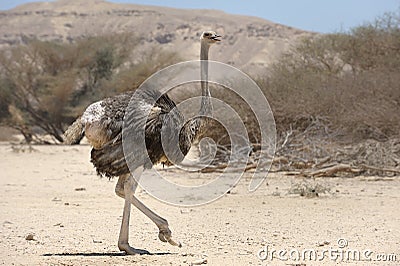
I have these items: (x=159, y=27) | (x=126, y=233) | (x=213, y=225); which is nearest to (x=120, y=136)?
(x=126, y=233)

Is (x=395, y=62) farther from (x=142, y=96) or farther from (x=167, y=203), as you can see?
(x=142, y=96)

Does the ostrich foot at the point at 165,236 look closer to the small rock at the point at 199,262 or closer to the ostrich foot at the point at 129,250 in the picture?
the ostrich foot at the point at 129,250

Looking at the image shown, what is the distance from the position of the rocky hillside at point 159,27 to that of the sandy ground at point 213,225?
55.9m

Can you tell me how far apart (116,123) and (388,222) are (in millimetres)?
3039

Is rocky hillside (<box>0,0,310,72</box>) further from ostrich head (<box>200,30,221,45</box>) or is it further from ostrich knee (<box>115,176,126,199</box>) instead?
ostrich knee (<box>115,176,126,199</box>)

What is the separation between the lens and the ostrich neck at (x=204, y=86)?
5.73 metres

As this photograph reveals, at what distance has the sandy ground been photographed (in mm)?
5199

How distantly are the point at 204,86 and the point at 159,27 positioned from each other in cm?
7691

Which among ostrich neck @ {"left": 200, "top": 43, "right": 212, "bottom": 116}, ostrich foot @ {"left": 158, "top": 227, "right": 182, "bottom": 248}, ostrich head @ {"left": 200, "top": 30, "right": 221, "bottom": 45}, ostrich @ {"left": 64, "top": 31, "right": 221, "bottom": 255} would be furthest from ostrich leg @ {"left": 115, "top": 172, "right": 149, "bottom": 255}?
ostrich head @ {"left": 200, "top": 30, "right": 221, "bottom": 45}

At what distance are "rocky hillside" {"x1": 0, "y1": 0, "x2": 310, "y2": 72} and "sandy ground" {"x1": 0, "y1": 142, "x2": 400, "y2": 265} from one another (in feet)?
184

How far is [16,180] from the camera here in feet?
38.0

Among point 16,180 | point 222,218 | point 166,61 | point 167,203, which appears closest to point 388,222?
point 222,218

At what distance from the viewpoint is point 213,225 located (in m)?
6.81

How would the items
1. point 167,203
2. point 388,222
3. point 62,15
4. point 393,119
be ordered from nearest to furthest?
point 388,222 → point 167,203 → point 393,119 → point 62,15
